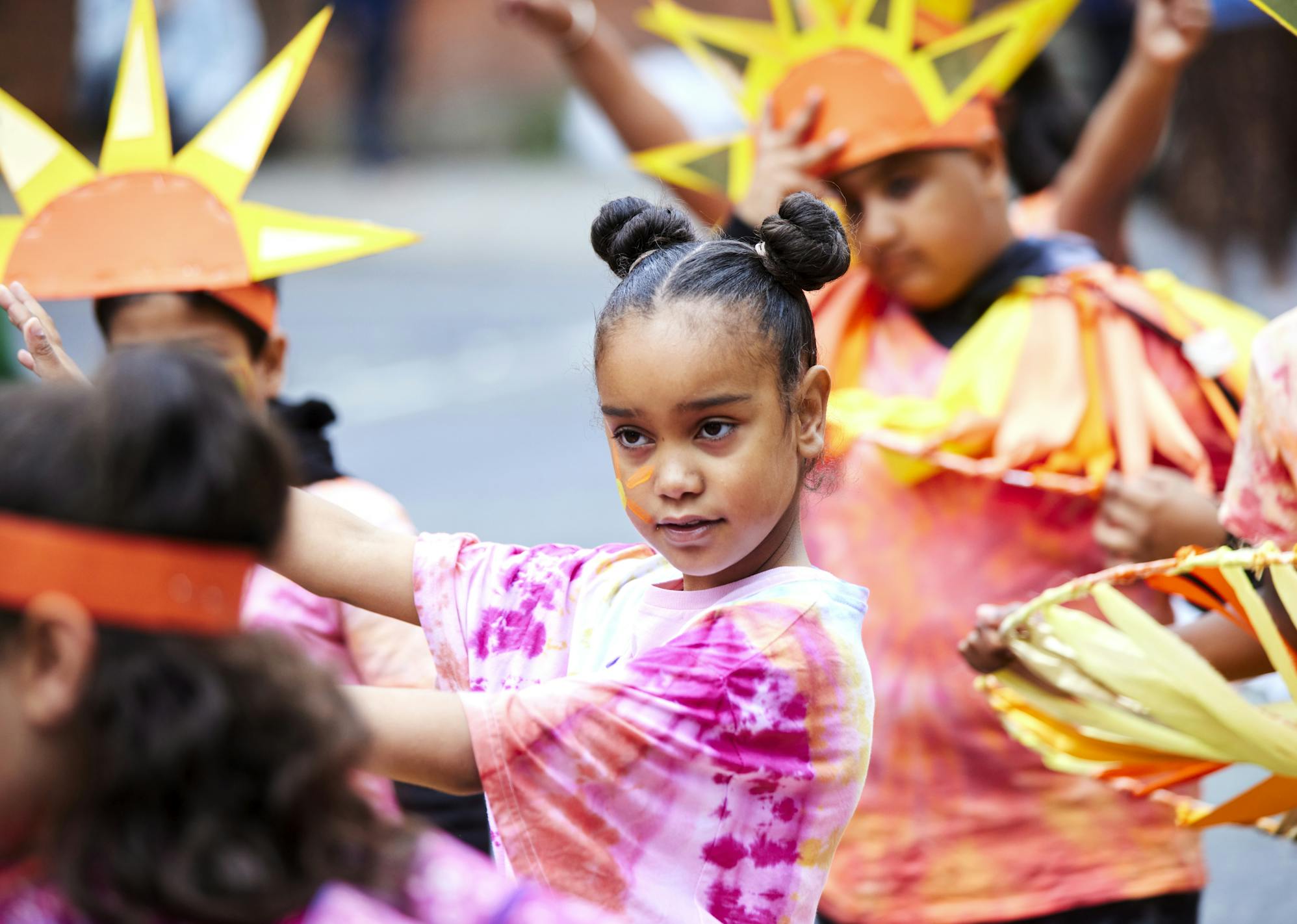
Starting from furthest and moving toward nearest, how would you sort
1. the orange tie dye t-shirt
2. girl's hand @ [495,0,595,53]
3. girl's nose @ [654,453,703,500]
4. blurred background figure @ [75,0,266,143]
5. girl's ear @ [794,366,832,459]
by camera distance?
blurred background figure @ [75,0,266,143] < girl's hand @ [495,0,595,53] < the orange tie dye t-shirt < girl's ear @ [794,366,832,459] < girl's nose @ [654,453,703,500]

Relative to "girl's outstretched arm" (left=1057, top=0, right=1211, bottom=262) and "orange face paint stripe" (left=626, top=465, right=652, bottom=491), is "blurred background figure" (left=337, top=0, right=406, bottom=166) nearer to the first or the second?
"girl's outstretched arm" (left=1057, top=0, right=1211, bottom=262)

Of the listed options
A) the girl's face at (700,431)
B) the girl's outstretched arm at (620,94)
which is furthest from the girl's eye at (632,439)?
the girl's outstretched arm at (620,94)

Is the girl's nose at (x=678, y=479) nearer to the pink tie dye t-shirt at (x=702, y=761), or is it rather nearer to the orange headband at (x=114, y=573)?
the pink tie dye t-shirt at (x=702, y=761)

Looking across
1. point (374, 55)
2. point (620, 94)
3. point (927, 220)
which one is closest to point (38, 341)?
point (927, 220)

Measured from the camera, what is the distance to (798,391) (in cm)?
177

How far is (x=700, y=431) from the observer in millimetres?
1699

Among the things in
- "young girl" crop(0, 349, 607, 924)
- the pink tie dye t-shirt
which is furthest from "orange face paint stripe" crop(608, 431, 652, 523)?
"young girl" crop(0, 349, 607, 924)

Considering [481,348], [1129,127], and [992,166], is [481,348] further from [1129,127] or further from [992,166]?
[992,166]

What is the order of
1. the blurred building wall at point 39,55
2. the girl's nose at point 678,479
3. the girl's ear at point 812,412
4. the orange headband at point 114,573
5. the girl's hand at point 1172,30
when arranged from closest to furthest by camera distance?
the orange headband at point 114,573, the girl's nose at point 678,479, the girl's ear at point 812,412, the girl's hand at point 1172,30, the blurred building wall at point 39,55

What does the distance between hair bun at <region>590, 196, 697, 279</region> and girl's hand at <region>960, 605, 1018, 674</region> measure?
2.32 ft

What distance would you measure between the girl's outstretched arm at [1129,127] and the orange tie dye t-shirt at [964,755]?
71cm

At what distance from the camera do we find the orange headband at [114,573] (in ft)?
3.64

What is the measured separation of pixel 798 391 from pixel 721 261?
0.17 m

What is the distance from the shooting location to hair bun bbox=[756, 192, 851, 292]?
5.84ft
